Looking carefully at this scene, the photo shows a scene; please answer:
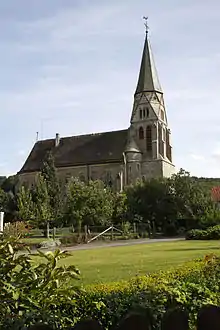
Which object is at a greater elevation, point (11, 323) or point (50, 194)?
point (50, 194)

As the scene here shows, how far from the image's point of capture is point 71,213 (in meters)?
53.0

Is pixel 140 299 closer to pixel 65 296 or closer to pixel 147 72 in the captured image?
pixel 65 296

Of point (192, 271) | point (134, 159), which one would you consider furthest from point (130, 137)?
point (192, 271)

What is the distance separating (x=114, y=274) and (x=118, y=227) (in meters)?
36.2

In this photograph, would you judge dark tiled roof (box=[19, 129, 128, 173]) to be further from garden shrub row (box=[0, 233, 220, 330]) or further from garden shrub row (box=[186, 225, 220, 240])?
garden shrub row (box=[0, 233, 220, 330])

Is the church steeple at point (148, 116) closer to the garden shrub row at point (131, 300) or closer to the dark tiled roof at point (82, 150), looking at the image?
the dark tiled roof at point (82, 150)

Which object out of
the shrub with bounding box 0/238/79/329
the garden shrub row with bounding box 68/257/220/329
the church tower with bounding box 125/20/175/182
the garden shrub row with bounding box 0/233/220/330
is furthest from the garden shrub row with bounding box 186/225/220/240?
the church tower with bounding box 125/20/175/182

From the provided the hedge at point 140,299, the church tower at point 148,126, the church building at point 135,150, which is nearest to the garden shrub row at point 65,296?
the hedge at point 140,299

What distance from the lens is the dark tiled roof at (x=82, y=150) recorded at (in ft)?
316

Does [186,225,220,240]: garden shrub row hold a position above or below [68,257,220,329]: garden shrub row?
above

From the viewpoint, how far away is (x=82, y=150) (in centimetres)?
10112

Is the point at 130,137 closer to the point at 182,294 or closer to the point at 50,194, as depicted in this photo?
the point at 50,194

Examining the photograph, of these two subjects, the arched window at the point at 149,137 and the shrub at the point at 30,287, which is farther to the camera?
the arched window at the point at 149,137

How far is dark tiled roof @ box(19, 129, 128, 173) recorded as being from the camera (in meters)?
96.2
